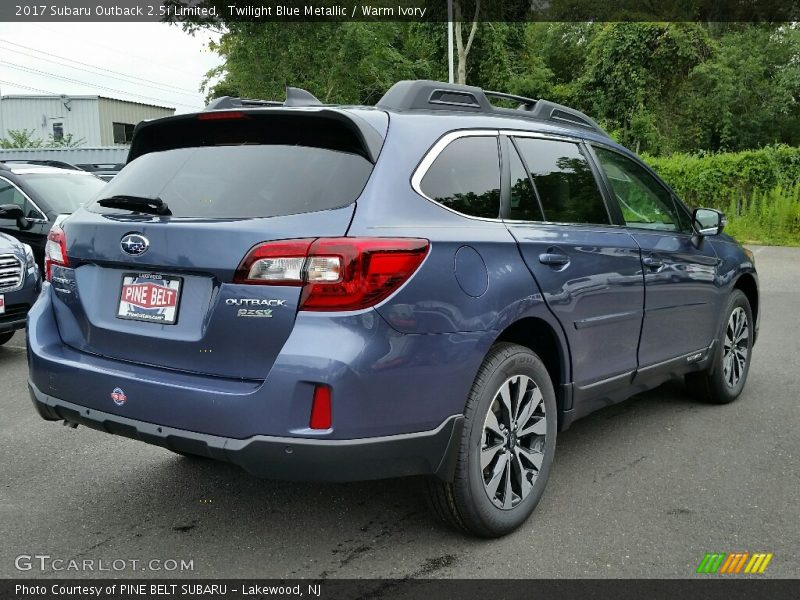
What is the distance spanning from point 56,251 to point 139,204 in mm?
531

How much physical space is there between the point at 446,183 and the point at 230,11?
24.3 metres

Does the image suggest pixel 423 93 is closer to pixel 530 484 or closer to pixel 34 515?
pixel 530 484

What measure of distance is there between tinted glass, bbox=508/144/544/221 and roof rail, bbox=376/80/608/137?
0.29 metres

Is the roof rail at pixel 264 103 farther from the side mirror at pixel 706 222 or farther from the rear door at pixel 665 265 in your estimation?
the side mirror at pixel 706 222

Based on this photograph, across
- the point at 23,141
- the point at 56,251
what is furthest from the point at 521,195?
the point at 23,141

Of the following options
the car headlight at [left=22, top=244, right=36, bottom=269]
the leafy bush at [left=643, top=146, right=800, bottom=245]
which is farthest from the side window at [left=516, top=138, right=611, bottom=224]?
the leafy bush at [left=643, top=146, right=800, bottom=245]

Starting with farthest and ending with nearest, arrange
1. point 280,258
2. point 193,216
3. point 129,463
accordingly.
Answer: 1. point 129,463
2. point 193,216
3. point 280,258

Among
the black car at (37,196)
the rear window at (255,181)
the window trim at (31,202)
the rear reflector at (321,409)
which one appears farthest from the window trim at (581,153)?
the window trim at (31,202)

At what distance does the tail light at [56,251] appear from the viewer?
3.39 m

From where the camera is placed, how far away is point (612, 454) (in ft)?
14.6

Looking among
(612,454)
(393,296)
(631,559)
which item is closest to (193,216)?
(393,296)

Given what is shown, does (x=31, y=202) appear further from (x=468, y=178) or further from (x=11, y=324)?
(x=468, y=178)

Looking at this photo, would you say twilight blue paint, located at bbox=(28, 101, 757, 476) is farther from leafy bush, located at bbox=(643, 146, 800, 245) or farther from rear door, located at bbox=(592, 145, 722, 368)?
leafy bush, located at bbox=(643, 146, 800, 245)

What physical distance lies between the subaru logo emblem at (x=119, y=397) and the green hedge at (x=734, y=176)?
18720mm
